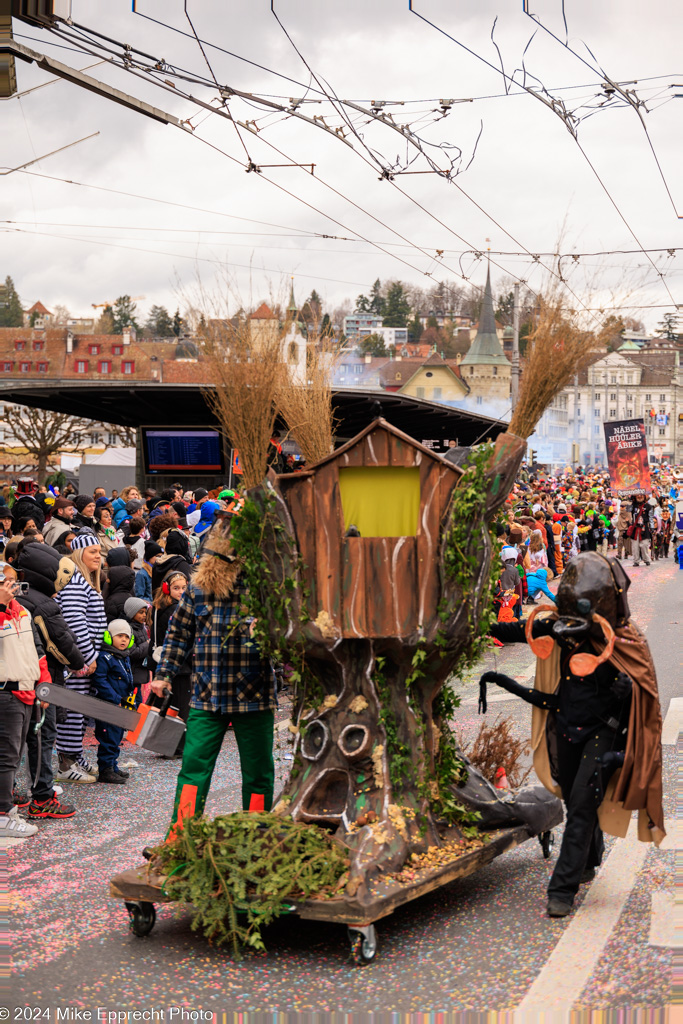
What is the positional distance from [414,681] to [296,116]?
8.51 meters

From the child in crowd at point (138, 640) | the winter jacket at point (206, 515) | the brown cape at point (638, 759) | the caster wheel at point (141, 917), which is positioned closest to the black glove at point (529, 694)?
the brown cape at point (638, 759)

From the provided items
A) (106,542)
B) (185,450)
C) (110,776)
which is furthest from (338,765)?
(185,450)

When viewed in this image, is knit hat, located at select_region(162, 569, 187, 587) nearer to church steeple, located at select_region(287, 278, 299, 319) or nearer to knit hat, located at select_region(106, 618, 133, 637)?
knit hat, located at select_region(106, 618, 133, 637)

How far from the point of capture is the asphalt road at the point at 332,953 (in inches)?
173

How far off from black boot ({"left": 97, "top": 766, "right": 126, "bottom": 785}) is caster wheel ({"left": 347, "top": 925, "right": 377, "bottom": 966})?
3655mm

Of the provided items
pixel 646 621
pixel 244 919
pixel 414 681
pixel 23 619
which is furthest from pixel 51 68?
pixel 646 621

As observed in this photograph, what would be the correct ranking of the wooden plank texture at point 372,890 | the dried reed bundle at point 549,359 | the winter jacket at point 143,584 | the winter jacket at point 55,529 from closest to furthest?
1. the wooden plank texture at point 372,890
2. the dried reed bundle at point 549,359
3. the winter jacket at point 143,584
4. the winter jacket at point 55,529

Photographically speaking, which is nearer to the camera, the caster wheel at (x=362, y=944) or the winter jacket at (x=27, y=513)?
the caster wheel at (x=362, y=944)

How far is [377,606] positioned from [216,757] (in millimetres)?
1318

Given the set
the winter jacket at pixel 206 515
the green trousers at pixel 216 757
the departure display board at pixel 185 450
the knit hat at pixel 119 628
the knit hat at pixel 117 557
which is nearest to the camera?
the green trousers at pixel 216 757

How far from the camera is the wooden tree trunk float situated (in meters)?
5.26

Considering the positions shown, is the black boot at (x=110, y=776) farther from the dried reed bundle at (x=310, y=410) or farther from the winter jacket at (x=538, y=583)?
the winter jacket at (x=538, y=583)

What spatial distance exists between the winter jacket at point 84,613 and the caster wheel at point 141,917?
123 inches

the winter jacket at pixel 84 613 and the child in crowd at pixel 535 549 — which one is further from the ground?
the winter jacket at pixel 84 613
